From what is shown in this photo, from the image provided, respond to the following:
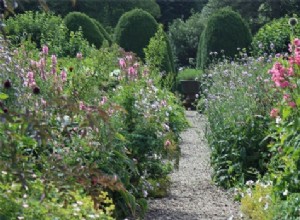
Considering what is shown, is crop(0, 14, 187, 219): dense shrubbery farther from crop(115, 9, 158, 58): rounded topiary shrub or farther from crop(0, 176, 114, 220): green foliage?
crop(115, 9, 158, 58): rounded topiary shrub

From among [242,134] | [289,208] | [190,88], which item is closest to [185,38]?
[190,88]

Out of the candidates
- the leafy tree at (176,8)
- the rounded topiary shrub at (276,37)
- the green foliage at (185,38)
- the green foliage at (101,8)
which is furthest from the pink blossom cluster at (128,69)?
the leafy tree at (176,8)

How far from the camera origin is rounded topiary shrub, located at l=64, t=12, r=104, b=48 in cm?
1714

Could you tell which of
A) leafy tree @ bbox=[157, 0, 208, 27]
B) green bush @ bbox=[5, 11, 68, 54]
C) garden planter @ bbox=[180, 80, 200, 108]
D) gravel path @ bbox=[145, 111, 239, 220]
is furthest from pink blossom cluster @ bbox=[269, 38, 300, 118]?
leafy tree @ bbox=[157, 0, 208, 27]

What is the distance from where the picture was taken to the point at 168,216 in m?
6.47

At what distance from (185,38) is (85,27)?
14.3 metres

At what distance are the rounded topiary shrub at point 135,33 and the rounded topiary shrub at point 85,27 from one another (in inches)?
85.0

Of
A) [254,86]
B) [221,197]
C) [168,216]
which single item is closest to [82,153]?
[168,216]

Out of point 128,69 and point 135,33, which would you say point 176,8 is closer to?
point 135,33

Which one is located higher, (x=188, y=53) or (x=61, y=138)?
(x=61, y=138)

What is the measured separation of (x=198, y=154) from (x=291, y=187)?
18.3 feet

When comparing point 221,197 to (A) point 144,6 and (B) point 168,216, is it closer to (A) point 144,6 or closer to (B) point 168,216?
(B) point 168,216

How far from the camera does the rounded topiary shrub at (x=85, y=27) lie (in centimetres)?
1714

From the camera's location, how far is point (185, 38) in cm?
3125
